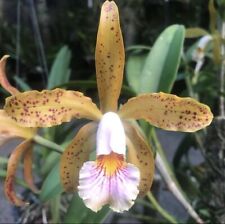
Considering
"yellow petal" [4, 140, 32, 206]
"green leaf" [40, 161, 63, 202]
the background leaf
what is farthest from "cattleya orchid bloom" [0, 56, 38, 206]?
the background leaf

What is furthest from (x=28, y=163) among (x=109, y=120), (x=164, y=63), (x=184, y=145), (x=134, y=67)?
(x=184, y=145)

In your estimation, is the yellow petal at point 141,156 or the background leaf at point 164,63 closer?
the yellow petal at point 141,156

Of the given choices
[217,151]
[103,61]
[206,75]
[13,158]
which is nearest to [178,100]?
[103,61]

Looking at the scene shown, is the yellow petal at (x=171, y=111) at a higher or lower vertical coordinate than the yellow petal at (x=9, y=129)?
higher

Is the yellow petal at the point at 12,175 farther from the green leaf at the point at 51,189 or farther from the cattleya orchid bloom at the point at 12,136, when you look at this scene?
the green leaf at the point at 51,189

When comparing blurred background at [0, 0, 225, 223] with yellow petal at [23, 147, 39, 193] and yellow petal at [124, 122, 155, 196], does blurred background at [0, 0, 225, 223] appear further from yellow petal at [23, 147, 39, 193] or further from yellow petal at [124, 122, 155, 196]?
yellow petal at [124, 122, 155, 196]

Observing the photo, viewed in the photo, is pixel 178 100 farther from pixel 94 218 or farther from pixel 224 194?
pixel 224 194

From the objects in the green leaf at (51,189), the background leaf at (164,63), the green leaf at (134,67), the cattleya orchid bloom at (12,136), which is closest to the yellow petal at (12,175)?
the cattleya orchid bloom at (12,136)
